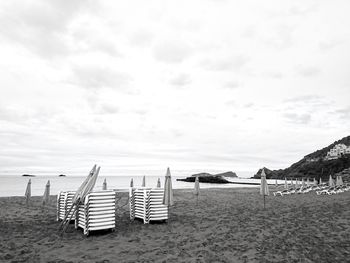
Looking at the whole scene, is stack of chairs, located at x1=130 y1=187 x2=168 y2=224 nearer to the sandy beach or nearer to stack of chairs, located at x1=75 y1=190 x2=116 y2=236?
the sandy beach

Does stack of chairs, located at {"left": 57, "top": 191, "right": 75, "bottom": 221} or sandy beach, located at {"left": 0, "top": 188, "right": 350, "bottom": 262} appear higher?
stack of chairs, located at {"left": 57, "top": 191, "right": 75, "bottom": 221}

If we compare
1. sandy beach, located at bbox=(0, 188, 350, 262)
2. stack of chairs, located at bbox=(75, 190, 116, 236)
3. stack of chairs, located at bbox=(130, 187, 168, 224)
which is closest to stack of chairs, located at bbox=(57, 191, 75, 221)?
sandy beach, located at bbox=(0, 188, 350, 262)

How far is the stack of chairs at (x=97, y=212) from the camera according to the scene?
879 cm

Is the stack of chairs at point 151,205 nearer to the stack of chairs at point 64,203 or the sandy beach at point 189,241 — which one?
the sandy beach at point 189,241

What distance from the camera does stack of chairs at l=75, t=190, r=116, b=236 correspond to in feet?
28.8

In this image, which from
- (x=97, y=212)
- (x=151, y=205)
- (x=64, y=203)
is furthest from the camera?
(x=64, y=203)

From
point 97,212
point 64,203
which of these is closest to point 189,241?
point 97,212

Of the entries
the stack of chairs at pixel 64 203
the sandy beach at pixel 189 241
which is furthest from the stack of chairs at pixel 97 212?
the stack of chairs at pixel 64 203

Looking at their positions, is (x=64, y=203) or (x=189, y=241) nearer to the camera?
(x=189, y=241)

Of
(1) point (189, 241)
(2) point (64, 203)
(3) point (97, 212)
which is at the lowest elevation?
(1) point (189, 241)

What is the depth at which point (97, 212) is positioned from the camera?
8.99 m

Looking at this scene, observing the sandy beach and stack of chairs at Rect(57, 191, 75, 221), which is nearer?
the sandy beach

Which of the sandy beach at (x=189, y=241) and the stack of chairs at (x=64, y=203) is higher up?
the stack of chairs at (x=64, y=203)

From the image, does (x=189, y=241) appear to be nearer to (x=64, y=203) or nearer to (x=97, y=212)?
(x=97, y=212)
